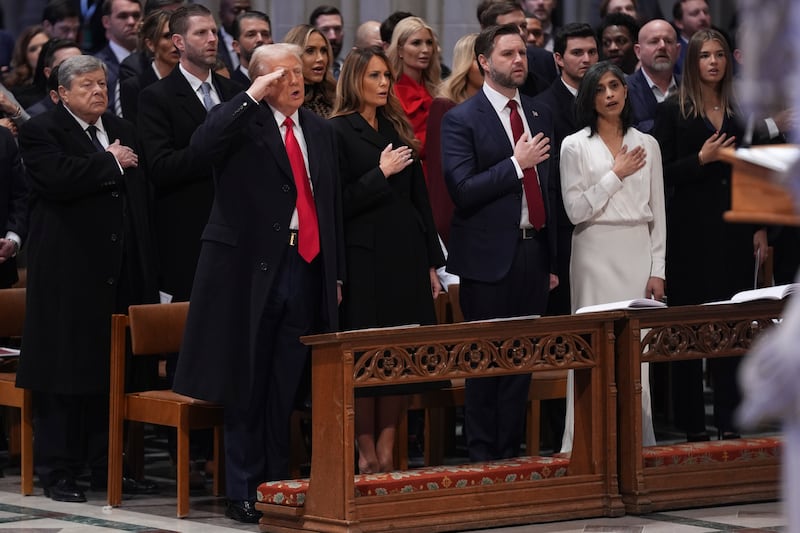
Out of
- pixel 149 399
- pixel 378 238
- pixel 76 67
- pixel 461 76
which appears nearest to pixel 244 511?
pixel 149 399

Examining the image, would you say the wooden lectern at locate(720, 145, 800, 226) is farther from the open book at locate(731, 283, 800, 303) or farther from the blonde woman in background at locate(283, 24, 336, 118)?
the blonde woman in background at locate(283, 24, 336, 118)

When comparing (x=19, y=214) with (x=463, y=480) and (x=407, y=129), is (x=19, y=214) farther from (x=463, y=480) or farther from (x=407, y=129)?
(x=463, y=480)

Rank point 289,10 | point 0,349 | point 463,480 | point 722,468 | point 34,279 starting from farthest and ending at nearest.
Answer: point 289,10 < point 0,349 < point 34,279 < point 722,468 < point 463,480

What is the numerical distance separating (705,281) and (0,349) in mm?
3250

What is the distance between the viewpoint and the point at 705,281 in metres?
7.19

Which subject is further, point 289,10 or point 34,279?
point 289,10

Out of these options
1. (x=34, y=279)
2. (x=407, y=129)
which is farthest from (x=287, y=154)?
(x=34, y=279)

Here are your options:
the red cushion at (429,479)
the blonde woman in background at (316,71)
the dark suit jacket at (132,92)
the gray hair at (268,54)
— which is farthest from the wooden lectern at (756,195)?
the dark suit jacket at (132,92)

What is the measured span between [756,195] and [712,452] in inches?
144

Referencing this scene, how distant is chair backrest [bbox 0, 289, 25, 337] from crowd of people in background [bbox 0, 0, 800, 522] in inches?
10.8

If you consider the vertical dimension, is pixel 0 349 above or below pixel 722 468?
above

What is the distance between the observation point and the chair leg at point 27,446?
6246 mm

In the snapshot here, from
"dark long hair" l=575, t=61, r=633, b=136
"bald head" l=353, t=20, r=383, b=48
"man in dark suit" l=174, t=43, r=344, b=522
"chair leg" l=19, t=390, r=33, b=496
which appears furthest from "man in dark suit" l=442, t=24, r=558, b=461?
"bald head" l=353, t=20, r=383, b=48

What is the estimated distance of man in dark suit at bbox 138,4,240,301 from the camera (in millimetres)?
6227
